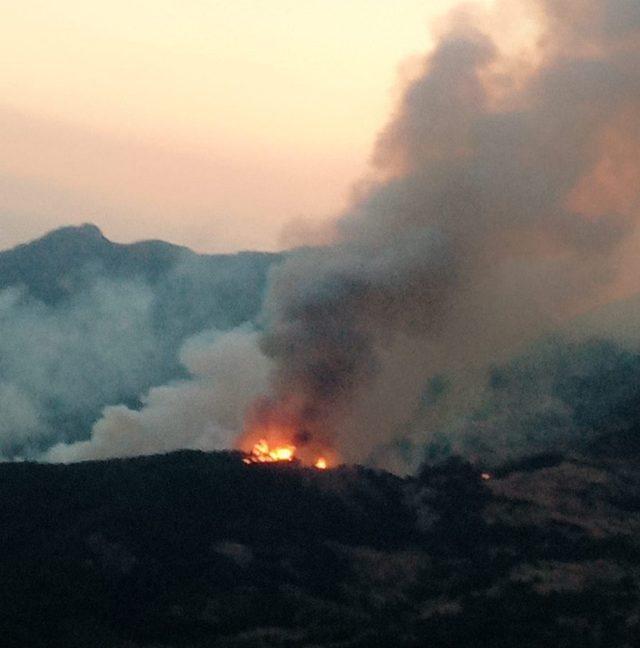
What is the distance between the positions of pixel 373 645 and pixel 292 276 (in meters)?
66.9

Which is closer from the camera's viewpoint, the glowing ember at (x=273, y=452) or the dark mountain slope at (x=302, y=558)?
the dark mountain slope at (x=302, y=558)

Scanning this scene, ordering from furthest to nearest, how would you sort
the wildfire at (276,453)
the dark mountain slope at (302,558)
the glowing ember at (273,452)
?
1. the glowing ember at (273,452)
2. the wildfire at (276,453)
3. the dark mountain slope at (302,558)

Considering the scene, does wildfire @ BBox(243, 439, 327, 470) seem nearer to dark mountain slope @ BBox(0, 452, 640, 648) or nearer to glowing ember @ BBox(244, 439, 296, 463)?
glowing ember @ BBox(244, 439, 296, 463)

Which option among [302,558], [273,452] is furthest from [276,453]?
[302,558]

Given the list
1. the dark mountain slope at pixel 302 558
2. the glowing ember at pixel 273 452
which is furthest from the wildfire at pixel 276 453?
the dark mountain slope at pixel 302 558

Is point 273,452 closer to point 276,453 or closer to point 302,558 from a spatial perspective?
point 276,453

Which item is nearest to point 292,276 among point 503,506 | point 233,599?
point 503,506

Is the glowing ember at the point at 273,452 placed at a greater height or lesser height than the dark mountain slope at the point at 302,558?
greater

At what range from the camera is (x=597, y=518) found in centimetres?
15800

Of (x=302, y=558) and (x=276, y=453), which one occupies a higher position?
(x=276, y=453)

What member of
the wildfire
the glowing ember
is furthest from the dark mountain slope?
the glowing ember

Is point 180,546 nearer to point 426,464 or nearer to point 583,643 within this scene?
point 583,643

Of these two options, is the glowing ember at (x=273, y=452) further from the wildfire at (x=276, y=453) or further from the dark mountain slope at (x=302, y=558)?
the dark mountain slope at (x=302, y=558)

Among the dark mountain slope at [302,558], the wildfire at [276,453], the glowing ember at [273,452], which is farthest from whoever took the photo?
the glowing ember at [273,452]
